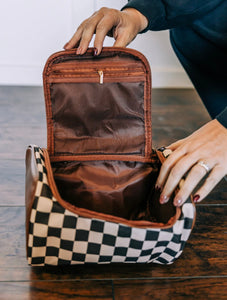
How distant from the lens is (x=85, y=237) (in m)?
0.60

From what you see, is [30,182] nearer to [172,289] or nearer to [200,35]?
[172,289]

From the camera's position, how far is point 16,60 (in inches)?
64.3

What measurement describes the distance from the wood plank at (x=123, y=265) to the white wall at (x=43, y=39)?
3.29ft

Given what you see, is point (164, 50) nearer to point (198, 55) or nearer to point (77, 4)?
point (77, 4)

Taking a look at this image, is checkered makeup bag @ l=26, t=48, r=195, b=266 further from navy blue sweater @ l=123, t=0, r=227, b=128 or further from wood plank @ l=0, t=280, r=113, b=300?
navy blue sweater @ l=123, t=0, r=227, b=128

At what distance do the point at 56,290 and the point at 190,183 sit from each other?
A: 0.33 m

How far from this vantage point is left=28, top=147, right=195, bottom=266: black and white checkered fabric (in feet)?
1.92

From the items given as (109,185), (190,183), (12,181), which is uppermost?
(190,183)

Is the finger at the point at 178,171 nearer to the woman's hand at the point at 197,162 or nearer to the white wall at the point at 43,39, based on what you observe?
the woman's hand at the point at 197,162

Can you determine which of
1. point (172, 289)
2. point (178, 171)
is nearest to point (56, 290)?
point (172, 289)

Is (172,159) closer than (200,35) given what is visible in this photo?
Yes

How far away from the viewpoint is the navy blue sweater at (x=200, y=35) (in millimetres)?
881

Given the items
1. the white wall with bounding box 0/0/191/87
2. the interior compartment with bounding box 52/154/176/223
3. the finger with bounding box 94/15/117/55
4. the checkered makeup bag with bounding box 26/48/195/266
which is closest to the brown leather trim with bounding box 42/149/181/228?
the checkered makeup bag with bounding box 26/48/195/266

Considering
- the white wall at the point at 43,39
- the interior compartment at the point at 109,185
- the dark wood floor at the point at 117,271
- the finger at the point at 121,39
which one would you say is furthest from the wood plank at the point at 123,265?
the white wall at the point at 43,39
